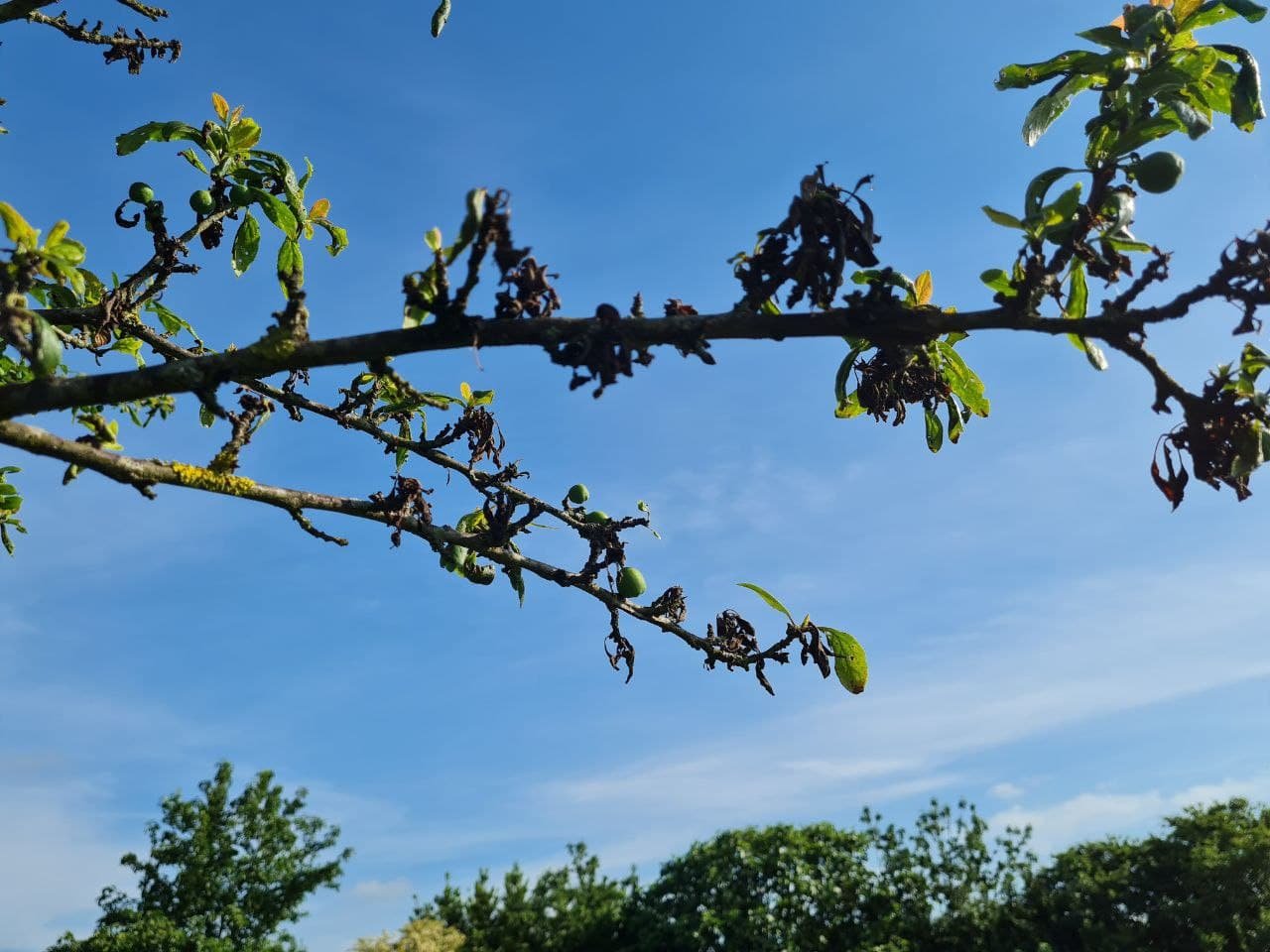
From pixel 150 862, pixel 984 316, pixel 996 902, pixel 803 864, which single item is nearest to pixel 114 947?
pixel 150 862

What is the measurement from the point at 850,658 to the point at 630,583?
0.85m

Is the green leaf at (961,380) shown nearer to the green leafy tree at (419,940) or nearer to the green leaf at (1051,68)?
the green leaf at (1051,68)

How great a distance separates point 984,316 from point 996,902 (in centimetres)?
1885

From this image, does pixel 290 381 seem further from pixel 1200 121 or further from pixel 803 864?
pixel 803 864

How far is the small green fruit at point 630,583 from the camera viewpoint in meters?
3.91

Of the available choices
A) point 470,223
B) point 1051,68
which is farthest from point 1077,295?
point 470,223

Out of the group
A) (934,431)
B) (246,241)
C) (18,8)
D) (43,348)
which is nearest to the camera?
(43,348)

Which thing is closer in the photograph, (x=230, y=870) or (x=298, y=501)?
(x=298, y=501)

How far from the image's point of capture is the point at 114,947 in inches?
768

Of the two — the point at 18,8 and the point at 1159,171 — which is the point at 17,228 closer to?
the point at 18,8

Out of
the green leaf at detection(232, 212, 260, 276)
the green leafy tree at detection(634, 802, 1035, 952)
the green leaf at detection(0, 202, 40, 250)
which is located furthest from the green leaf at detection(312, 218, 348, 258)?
the green leafy tree at detection(634, 802, 1035, 952)

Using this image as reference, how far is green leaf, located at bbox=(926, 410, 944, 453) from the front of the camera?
3615 mm

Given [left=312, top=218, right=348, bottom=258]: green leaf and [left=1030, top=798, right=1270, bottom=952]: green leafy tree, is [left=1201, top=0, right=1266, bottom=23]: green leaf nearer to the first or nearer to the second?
[left=312, top=218, right=348, bottom=258]: green leaf

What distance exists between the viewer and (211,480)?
3.20 m
